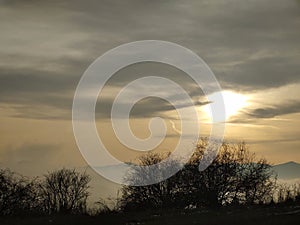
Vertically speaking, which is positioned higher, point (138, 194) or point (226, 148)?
point (226, 148)

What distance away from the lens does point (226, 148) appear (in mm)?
57562

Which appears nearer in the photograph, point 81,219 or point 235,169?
point 81,219

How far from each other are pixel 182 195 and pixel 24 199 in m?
15.8

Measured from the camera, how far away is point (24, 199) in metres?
41.6

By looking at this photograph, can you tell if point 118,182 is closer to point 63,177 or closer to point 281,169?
point 63,177

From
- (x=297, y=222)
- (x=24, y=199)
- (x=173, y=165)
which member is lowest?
(x=297, y=222)

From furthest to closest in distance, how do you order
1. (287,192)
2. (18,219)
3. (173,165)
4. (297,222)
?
1. (173,165)
2. (287,192)
3. (18,219)
4. (297,222)

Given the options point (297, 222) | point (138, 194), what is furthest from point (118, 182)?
point (297, 222)

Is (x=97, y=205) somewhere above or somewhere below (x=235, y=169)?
below

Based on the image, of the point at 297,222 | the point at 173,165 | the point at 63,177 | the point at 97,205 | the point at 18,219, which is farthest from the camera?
the point at 63,177

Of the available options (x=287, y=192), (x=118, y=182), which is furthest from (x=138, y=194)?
(x=287, y=192)

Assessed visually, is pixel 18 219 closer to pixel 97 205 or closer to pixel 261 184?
pixel 97 205

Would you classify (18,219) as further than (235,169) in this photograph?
No

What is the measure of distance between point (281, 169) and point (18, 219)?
127 feet
